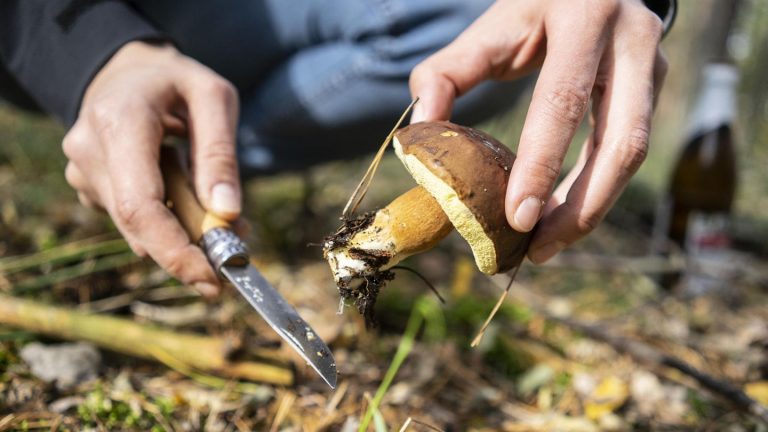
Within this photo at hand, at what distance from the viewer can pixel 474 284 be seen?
7.67 feet

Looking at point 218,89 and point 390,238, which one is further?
point 218,89

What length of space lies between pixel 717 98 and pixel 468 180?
2.19 meters

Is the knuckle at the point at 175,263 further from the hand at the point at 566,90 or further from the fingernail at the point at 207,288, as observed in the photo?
the hand at the point at 566,90

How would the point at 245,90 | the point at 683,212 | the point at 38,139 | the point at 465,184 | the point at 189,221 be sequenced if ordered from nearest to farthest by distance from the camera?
1. the point at 465,184
2. the point at 189,221
3. the point at 245,90
4. the point at 683,212
5. the point at 38,139

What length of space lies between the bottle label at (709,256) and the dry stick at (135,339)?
193 cm

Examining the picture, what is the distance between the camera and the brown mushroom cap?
942mm

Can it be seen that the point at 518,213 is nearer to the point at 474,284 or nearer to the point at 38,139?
the point at 474,284

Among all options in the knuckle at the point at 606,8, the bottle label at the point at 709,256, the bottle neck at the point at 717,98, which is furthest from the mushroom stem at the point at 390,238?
the bottle neck at the point at 717,98

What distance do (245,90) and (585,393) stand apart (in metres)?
1.74

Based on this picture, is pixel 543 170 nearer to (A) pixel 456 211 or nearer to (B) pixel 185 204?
(A) pixel 456 211

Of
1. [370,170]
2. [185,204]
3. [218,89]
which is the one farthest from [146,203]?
[370,170]

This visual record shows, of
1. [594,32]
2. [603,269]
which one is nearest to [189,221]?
[594,32]

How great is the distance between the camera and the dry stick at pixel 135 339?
1.37 metres

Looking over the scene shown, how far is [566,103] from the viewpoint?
40.1 inches
